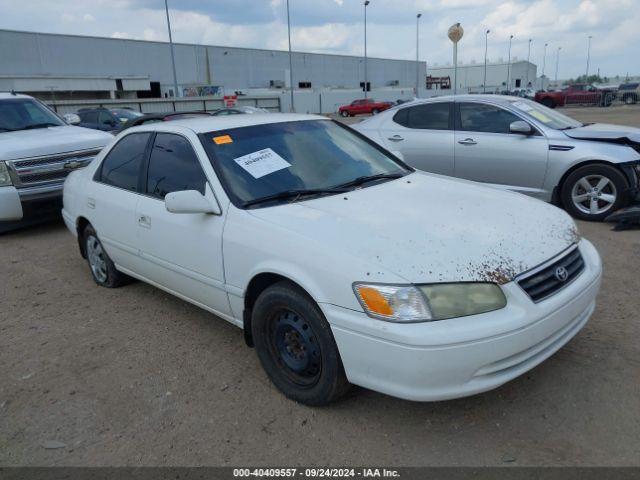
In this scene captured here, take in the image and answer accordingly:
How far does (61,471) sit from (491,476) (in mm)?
2038

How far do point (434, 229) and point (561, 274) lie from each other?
27.8 inches

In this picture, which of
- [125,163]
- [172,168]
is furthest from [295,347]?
[125,163]

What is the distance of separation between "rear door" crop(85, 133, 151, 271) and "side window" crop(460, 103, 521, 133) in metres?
4.58

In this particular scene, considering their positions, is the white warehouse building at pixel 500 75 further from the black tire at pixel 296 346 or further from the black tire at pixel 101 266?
the black tire at pixel 296 346

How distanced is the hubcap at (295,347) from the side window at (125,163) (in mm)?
1872

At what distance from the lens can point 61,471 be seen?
2531 mm

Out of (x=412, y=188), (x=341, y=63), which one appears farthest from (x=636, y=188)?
(x=341, y=63)

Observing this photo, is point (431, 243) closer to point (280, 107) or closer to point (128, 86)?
point (280, 107)

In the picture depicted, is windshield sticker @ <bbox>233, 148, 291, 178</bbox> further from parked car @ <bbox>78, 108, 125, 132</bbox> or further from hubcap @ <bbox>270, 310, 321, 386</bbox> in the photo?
parked car @ <bbox>78, 108, 125, 132</bbox>

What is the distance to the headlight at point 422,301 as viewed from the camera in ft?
7.80

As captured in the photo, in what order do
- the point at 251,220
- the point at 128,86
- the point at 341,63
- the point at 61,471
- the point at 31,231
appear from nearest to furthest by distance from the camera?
the point at 61,471
the point at 251,220
the point at 31,231
the point at 128,86
the point at 341,63

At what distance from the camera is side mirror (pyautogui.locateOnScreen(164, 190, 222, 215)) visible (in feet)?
10.4

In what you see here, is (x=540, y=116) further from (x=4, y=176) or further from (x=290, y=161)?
(x=4, y=176)

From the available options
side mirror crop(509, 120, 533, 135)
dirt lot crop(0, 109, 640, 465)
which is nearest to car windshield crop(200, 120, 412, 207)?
dirt lot crop(0, 109, 640, 465)
